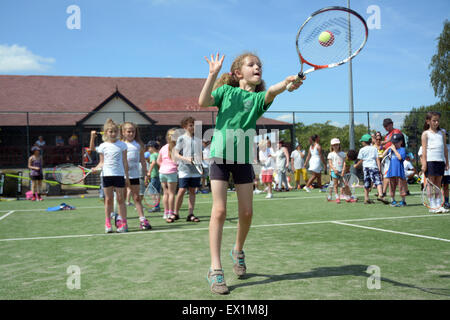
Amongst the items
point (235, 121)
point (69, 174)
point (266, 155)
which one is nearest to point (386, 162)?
point (266, 155)

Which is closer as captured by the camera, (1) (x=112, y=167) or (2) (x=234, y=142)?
(2) (x=234, y=142)

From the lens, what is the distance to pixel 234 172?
142 inches

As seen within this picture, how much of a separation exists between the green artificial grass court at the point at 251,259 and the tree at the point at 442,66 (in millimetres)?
38460

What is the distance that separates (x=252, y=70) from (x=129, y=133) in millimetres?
4369

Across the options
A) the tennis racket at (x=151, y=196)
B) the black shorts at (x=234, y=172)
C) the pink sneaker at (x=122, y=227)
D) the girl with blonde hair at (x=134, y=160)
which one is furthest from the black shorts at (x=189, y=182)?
the black shorts at (x=234, y=172)

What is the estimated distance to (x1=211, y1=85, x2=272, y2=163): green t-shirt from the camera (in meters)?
3.53

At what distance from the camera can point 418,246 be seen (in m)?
4.84

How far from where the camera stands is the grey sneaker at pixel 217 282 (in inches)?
126

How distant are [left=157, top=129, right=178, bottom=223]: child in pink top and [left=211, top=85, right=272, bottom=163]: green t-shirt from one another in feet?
14.4

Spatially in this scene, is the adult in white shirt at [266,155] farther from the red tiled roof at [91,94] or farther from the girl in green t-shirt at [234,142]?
the red tiled roof at [91,94]

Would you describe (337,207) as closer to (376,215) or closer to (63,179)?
(376,215)

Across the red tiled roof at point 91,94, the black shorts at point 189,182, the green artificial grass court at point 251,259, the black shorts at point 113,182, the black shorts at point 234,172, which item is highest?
the red tiled roof at point 91,94

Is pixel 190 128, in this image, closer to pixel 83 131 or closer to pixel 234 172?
pixel 234 172

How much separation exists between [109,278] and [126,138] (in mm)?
4249
